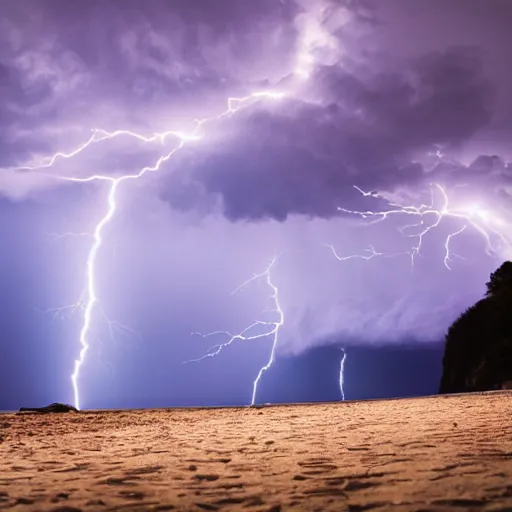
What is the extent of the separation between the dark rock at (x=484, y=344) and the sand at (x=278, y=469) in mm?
20566

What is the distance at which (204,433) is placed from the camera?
6316mm

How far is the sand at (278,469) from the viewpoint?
2.78 meters

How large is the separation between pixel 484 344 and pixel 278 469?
2638 cm

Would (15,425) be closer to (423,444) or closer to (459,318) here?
(423,444)

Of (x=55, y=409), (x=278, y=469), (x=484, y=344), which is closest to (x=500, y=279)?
(x=484, y=344)

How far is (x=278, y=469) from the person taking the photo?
3.62 meters

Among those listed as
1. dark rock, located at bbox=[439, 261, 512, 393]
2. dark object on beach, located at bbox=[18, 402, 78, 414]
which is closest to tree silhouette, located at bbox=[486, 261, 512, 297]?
dark rock, located at bbox=[439, 261, 512, 393]

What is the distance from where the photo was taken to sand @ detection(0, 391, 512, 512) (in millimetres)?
2775

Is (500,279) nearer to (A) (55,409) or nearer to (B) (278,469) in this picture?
(A) (55,409)

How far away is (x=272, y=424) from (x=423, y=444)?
10.2ft

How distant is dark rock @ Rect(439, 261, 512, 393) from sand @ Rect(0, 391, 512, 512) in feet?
67.5

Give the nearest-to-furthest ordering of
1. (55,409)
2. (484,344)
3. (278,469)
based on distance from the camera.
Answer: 1. (278,469)
2. (55,409)
3. (484,344)

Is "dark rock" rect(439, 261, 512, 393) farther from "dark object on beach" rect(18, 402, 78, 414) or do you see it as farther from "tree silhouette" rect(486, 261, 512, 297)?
"dark object on beach" rect(18, 402, 78, 414)

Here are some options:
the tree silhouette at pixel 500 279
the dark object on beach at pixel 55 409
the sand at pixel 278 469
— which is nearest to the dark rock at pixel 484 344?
the tree silhouette at pixel 500 279
